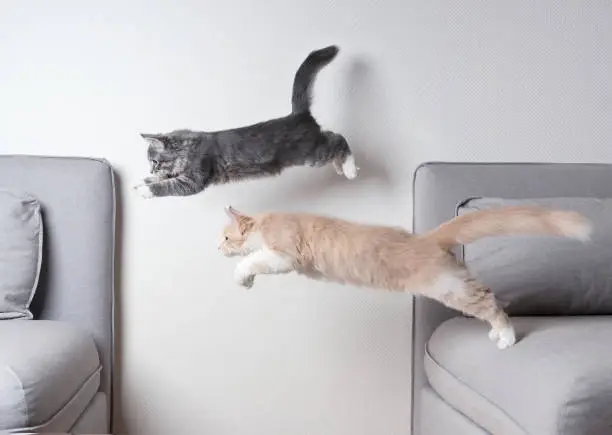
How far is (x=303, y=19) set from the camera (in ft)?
7.14

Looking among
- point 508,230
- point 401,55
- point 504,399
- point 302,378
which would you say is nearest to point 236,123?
point 401,55

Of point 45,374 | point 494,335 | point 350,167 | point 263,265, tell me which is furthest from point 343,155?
point 45,374

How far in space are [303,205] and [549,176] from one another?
68cm

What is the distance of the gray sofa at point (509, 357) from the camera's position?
1.28 m

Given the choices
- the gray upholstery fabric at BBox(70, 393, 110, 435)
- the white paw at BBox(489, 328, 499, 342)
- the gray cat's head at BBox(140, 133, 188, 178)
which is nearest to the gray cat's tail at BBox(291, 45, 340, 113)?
the gray cat's head at BBox(140, 133, 188, 178)

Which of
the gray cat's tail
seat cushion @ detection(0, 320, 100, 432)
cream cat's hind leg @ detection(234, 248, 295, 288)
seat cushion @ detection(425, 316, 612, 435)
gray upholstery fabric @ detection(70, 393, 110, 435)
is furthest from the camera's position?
the gray cat's tail

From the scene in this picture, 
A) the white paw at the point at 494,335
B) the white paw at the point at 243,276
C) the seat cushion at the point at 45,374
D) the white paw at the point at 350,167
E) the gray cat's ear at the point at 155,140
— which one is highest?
the gray cat's ear at the point at 155,140

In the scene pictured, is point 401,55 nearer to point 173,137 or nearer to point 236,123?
point 236,123

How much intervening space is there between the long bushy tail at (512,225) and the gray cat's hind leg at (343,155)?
478mm

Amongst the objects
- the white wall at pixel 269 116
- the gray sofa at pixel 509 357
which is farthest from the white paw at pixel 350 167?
the gray sofa at pixel 509 357

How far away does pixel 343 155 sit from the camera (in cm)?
209

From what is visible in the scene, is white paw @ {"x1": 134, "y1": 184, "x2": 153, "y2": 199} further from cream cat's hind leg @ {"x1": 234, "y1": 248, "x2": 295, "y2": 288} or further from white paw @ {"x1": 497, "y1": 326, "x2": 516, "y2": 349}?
white paw @ {"x1": 497, "y1": 326, "x2": 516, "y2": 349}

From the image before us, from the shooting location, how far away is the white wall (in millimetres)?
2146

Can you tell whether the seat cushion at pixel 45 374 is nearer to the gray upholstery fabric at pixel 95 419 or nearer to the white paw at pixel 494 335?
the gray upholstery fabric at pixel 95 419
